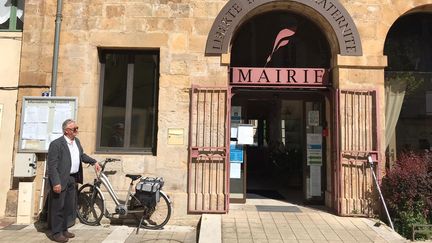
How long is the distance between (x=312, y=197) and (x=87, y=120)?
4520 millimetres

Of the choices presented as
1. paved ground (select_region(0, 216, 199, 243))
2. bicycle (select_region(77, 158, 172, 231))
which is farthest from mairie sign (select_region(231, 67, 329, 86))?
paved ground (select_region(0, 216, 199, 243))

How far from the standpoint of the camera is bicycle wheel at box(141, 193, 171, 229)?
265 inches

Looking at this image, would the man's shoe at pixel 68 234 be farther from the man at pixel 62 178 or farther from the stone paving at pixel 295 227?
the stone paving at pixel 295 227

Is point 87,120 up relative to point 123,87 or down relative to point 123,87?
down

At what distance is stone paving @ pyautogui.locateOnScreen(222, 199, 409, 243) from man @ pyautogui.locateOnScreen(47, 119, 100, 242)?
2.37 m

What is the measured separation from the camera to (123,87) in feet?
25.8

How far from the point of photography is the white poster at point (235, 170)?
8172 millimetres

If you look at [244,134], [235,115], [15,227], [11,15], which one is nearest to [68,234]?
[15,227]

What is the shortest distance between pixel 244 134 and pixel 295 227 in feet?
7.33

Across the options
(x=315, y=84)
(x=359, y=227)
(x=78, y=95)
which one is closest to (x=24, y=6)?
(x=78, y=95)

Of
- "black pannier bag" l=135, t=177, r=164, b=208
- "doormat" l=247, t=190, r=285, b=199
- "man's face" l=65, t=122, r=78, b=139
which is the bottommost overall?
"doormat" l=247, t=190, r=285, b=199

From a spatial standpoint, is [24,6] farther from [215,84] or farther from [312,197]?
[312,197]

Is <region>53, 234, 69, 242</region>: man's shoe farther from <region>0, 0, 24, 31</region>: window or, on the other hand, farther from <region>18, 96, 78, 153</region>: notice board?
<region>0, 0, 24, 31</region>: window

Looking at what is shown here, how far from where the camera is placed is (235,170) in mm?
8180
